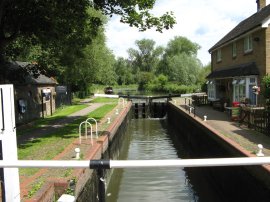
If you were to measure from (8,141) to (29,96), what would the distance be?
24.1m

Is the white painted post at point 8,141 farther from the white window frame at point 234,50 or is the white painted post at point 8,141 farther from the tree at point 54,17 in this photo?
the white window frame at point 234,50

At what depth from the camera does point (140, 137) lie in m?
29.7

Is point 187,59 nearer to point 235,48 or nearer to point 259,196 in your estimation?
point 235,48

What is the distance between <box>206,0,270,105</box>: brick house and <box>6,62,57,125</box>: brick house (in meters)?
12.1

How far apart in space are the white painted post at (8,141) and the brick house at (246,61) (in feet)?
61.1

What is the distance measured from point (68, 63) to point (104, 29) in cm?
2130

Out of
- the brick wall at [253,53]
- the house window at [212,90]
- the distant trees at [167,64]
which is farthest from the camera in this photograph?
the distant trees at [167,64]

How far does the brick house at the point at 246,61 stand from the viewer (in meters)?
20.7

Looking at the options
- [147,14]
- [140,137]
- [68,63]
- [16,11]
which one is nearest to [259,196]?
[147,14]

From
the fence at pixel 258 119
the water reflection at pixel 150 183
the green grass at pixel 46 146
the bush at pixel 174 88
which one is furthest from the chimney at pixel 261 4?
the bush at pixel 174 88

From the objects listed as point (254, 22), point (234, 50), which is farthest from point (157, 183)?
point (234, 50)

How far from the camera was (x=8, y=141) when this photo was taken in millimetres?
3072

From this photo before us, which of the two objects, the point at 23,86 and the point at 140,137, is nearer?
the point at 23,86

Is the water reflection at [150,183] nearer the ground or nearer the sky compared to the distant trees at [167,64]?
nearer the ground
